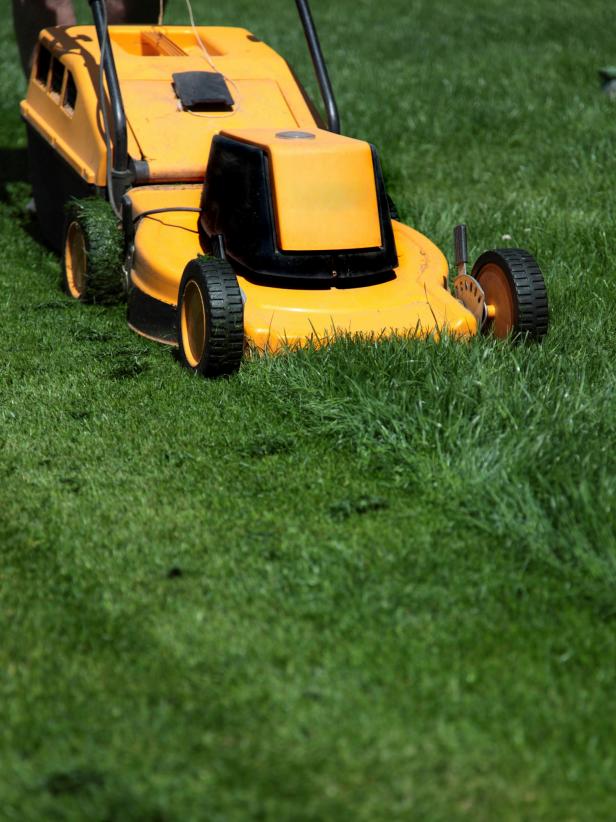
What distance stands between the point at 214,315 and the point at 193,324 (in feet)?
0.92

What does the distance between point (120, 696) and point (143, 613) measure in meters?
0.27

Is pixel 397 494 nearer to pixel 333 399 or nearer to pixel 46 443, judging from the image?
pixel 333 399

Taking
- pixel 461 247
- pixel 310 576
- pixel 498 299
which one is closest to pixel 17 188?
pixel 461 247

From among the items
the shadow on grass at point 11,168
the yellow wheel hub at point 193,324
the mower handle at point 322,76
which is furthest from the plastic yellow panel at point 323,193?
the shadow on grass at point 11,168

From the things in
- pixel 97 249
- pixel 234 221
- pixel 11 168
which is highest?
pixel 234 221

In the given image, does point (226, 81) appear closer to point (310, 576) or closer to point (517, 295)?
point (517, 295)

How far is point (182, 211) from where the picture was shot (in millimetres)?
4113

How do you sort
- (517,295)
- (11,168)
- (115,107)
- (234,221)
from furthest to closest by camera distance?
1. (11,168)
2. (115,107)
3. (234,221)
4. (517,295)

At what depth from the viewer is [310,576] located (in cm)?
252

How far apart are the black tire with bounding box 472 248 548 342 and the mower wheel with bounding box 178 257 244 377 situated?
819 millimetres

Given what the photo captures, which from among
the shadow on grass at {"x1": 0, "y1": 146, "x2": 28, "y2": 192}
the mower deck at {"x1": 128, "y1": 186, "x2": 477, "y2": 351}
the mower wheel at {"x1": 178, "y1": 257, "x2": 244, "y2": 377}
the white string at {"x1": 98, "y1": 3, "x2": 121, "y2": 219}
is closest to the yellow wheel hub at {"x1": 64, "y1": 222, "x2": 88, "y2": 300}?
the white string at {"x1": 98, "y1": 3, "x2": 121, "y2": 219}

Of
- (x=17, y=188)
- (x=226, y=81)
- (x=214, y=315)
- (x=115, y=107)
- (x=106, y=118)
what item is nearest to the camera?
(x=214, y=315)

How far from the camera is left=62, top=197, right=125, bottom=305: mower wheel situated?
13.8 feet

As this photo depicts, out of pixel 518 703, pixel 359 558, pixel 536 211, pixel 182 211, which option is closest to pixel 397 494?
pixel 359 558
